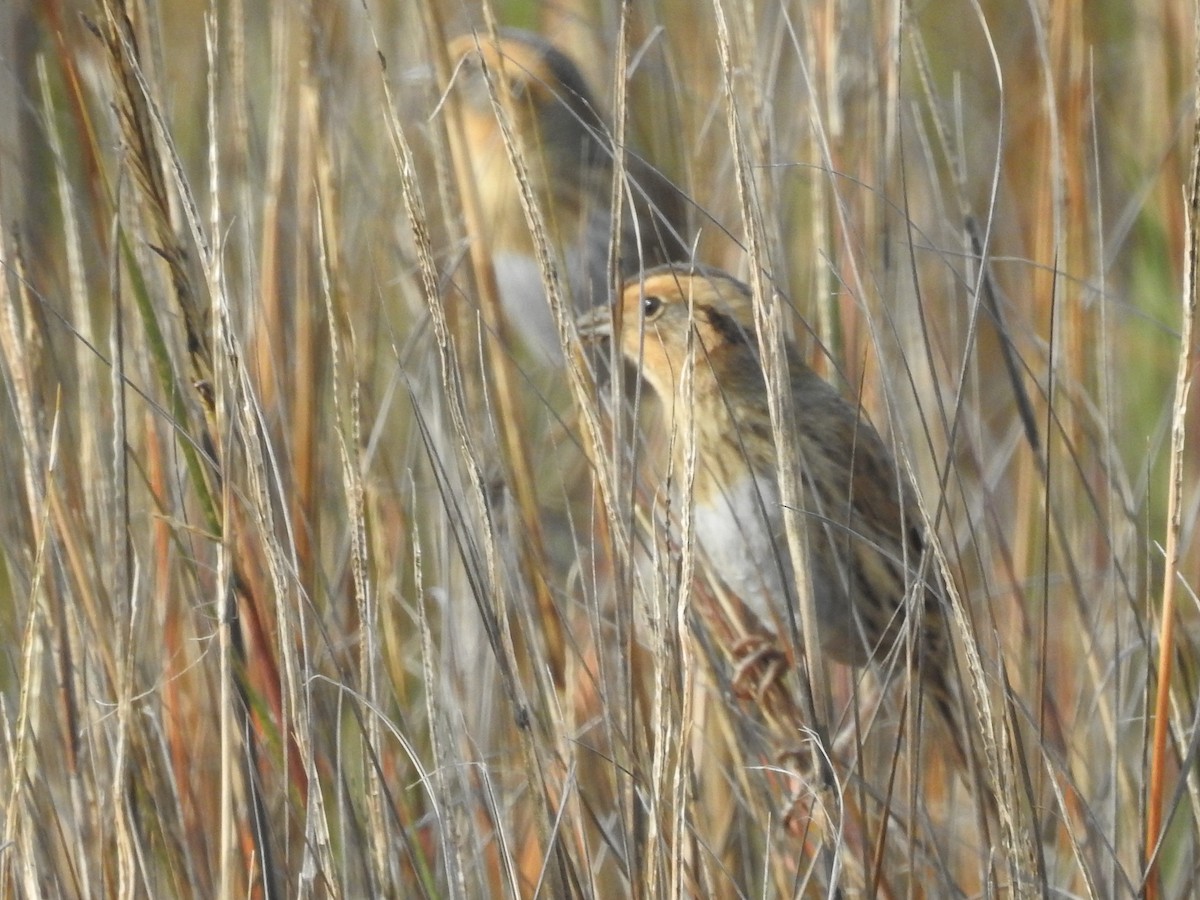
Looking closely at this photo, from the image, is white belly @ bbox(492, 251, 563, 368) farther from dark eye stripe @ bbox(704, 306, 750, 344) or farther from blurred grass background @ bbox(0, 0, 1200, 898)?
dark eye stripe @ bbox(704, 306, 750, 344)

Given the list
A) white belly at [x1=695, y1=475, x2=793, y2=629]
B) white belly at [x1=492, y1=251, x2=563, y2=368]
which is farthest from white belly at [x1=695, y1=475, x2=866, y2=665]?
white belly at [x1=492, y1=251, x2=563, y2=368]

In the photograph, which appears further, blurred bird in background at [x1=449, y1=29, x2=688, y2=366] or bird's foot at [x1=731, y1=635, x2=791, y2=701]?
blurred bird in background at [x1=449, y1=29, x2=688, y2=366]

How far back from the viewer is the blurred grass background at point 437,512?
130cm

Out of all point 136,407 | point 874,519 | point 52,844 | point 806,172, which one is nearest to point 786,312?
point 874,519

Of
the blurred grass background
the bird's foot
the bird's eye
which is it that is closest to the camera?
the blurred grass background

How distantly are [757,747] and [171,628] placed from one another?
2.55 feet

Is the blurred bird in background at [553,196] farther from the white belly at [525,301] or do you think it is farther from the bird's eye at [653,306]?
the bird's eye at [653,306]

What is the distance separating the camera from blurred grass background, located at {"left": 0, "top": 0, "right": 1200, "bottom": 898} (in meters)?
1.30

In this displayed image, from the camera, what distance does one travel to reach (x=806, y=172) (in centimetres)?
264

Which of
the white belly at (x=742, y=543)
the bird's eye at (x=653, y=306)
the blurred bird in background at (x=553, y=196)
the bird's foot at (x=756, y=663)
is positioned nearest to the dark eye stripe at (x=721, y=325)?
the bird's eye at (x=653, y=306)

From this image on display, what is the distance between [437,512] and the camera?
6.18 ft

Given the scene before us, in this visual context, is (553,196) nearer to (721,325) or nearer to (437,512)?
(721,325)

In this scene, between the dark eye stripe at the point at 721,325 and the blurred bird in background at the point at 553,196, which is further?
the blurred bird in background at the point at 553,196

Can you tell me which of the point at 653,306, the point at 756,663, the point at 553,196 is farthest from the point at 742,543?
the point at 553,196
